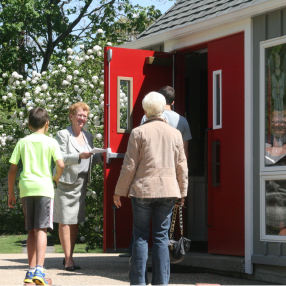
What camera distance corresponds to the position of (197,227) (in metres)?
8.69

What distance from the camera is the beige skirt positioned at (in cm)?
688

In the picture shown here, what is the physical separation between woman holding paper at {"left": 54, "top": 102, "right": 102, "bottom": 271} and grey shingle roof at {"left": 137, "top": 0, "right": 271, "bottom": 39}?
1.77 metres

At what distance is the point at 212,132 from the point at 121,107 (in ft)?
3.87

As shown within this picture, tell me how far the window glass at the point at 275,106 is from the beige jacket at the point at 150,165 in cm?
142

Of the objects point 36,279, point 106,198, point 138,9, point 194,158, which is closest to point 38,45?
point 138,9

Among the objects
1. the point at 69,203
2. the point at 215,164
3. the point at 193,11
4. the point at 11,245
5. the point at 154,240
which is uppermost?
the point at 193,11

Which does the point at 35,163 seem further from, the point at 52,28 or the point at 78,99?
the point at 52,28

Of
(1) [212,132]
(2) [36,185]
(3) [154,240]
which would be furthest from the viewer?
(1) [212,132]

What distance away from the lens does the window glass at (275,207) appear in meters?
5.89

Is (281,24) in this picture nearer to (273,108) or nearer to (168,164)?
(273,108)

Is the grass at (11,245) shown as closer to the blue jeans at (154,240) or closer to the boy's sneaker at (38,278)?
the boy's sneaker at (38,278)

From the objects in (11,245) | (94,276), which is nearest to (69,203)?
(94,276)

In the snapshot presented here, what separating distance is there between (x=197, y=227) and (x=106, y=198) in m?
2.31

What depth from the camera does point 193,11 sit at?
7.62m
